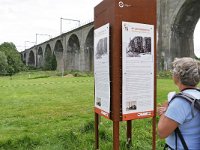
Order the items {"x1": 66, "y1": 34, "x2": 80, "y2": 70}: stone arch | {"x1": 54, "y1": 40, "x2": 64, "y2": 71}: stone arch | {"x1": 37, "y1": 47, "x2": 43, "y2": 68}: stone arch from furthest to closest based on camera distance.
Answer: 1. {"x1": 37, "y1": 47, "x2": 43, "y2": 68}: stone arch
2. {"x1": 54, "y1": 40, "x2": 64, "y2": 71}: stone arch
3. {"x1": 66, "y1": 34, "x2": 80, "y2": 70}: stone arch

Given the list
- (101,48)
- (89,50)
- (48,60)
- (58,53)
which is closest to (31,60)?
(48,60)

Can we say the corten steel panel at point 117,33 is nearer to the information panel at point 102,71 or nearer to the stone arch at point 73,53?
the information panel at point 102,71

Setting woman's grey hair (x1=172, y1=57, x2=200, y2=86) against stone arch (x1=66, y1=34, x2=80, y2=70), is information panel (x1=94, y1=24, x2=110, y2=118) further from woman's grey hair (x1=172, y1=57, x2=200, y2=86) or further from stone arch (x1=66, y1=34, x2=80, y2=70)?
stone arch (x1=66, y1=34, x2=80, y2=70)

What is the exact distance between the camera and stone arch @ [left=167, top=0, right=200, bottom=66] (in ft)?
100

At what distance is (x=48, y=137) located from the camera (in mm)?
5828

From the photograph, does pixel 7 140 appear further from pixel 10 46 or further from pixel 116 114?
pixel 10 46

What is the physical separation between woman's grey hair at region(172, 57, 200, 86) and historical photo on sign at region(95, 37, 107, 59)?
1.43m

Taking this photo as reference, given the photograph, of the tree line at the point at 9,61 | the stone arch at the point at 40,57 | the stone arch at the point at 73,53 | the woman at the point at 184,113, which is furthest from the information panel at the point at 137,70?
the stone arch at the point at 40,57

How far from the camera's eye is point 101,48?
418 cm

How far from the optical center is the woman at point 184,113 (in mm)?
2627

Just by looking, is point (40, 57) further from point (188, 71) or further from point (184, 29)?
point (188, 71)

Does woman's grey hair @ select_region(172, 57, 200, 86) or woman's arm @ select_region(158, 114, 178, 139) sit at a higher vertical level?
woman's grey hair @ select_region(172, 57, 200, 86)

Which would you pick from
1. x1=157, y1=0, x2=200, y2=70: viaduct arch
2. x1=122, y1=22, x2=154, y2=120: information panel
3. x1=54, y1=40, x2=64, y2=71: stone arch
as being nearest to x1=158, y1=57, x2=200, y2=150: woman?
x1=122, y1=22, x2=154, y2=120: information panel

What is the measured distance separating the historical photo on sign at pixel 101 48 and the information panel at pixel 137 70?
287 mm
